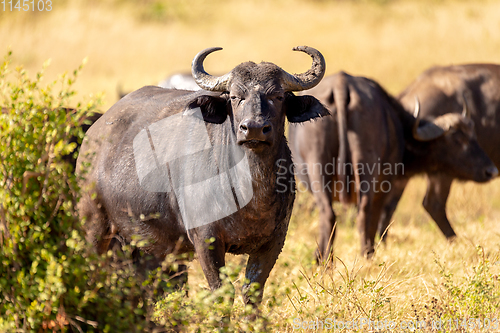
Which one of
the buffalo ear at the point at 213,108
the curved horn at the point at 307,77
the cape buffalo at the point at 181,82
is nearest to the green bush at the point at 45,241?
the buffalo ear at the point at 213,108

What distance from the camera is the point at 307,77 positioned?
3994 millimetres

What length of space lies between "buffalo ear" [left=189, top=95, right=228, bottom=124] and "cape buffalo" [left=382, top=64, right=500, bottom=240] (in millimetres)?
4276

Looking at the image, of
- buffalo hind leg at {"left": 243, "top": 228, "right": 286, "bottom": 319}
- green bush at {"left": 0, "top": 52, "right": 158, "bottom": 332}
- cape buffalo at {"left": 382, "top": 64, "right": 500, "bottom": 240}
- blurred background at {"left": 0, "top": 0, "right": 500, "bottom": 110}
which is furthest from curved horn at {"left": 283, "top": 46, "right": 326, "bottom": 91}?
blurred background at {"left": 0, "top": 0, "right": 500, "bottom": 110}

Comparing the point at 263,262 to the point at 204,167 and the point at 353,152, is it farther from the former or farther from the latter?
the point at 353,152

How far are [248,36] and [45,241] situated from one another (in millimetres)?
18452

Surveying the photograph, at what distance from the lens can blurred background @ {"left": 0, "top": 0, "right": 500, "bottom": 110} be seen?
16.4m

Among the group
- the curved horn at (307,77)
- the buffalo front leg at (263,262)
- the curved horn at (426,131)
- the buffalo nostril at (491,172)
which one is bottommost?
the buffalo nostril at (491,172)

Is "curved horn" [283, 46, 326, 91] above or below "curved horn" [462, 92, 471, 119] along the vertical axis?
above

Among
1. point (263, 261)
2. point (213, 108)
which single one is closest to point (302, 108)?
point (213, 108)

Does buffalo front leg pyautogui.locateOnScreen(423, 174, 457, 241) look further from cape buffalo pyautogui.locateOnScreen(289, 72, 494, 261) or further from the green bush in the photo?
the green bush

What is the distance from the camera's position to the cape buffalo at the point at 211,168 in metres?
3.70

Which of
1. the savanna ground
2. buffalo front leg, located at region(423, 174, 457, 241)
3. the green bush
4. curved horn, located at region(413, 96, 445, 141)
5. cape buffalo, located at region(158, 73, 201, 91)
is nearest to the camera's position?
the green bush

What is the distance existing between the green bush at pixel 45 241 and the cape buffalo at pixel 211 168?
0.50m

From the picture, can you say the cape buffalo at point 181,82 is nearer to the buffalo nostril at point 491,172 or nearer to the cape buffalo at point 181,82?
the cape buffalo at point 181,82
